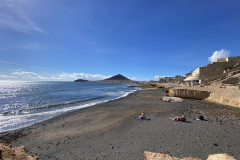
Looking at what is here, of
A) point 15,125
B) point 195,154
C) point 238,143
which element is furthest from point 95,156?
point 15,125

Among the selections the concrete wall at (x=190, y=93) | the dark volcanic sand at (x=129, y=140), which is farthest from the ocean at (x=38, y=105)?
the concrete wall at (x=190, y=93)

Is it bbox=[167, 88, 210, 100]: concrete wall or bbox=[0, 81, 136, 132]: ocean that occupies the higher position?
bbox=[167, 88, 210, 100]: concrete wall

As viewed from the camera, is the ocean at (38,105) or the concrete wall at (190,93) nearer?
the ocean at (38,105)

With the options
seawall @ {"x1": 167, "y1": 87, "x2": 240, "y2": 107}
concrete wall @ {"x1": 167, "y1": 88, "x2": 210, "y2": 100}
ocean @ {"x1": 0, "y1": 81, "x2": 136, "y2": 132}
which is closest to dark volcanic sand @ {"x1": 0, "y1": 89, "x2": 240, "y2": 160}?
ocean @ {"x1": 0, "y1": 81, "x2": 136, "y2": 132}

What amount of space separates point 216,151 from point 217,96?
1403cm

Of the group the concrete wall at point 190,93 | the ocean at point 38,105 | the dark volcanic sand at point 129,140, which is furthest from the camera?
the concrete wall at point 190,93

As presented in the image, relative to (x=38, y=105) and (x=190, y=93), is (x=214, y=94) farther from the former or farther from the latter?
(x=38, y=105)

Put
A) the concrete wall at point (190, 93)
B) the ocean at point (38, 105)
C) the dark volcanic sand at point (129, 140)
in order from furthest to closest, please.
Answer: the concrete wall at point (190, 93), the ocean at point (38, 105), the dark volcanic sand at point (129, 140)

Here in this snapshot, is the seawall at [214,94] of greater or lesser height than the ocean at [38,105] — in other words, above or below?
above

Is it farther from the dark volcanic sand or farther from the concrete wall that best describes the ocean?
the concrete wall

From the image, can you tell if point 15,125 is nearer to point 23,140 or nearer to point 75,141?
point 23,140

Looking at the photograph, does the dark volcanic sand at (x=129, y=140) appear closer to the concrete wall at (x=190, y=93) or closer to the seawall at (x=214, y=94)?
the seawall at (x=214, y=94)

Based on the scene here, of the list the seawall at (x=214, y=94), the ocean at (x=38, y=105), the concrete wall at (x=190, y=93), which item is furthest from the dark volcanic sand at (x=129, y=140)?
the concrete wall at (x=190, y=93)

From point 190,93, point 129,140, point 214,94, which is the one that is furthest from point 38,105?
point 214,94
